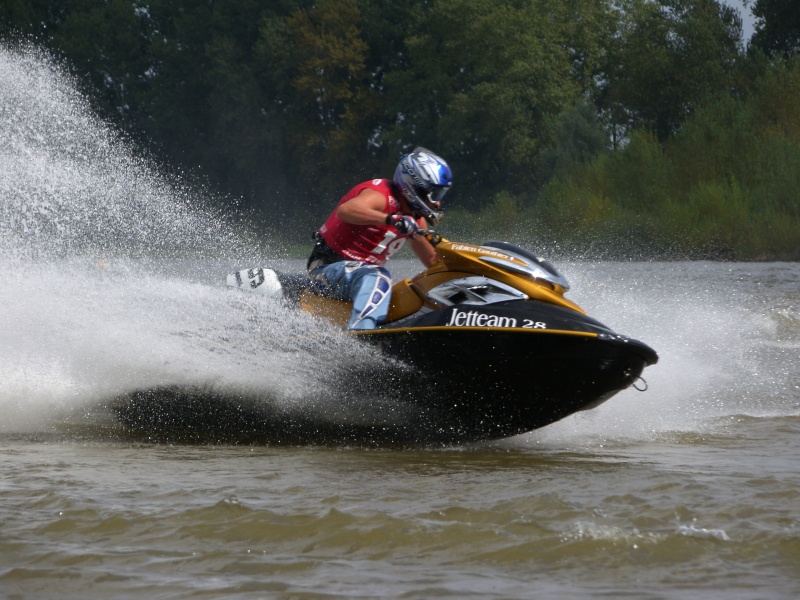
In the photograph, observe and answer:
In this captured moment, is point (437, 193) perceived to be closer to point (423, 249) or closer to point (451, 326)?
point (423, 249)

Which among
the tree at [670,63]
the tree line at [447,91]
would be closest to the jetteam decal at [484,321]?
the tree line at [447,91]

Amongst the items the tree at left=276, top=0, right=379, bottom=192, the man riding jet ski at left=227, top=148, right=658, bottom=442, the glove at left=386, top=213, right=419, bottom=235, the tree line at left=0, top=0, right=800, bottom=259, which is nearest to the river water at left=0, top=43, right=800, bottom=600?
the man riding jet ski at left=227, top=148, right=658, bottom=442

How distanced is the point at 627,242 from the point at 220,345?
2563cm

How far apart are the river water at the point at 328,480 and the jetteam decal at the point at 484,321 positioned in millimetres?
464

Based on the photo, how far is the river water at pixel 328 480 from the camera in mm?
3520

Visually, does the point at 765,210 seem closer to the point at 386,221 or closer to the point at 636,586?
the point at 386,221

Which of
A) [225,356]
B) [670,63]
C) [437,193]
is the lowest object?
[225,356]

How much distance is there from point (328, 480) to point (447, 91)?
1961 inches

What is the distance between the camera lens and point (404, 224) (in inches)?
233

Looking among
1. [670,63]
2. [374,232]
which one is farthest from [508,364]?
[670,63]

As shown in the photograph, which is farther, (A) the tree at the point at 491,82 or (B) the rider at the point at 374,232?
(A) the tree at the point at 491,82

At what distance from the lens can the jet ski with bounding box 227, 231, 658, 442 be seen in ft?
18.0

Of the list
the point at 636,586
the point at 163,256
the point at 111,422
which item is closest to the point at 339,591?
the point at 636,586

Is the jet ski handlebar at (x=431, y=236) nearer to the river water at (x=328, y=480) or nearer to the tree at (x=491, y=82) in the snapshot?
the river water at (x=328, y=480)
